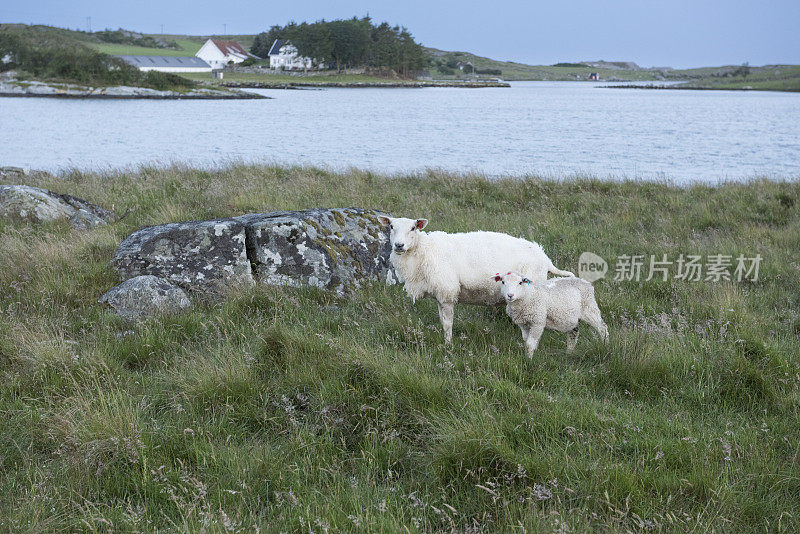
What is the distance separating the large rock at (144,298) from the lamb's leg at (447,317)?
312cm

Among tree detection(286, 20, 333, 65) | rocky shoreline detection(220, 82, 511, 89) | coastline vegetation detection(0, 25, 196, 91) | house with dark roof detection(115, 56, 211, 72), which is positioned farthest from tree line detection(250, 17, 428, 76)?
coastline vegetation detection(0, 25, 196, 91)

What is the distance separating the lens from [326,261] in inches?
307

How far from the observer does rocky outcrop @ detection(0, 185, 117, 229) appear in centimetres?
1049

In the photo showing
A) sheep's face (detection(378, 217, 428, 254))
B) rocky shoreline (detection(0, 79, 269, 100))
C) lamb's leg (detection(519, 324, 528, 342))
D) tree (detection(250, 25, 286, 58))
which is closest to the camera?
lamb's leg (detection(519, 324, 528, 342))

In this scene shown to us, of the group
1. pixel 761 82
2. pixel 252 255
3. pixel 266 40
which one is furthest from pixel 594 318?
pixel 266 40

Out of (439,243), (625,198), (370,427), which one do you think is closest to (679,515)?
(370,427)

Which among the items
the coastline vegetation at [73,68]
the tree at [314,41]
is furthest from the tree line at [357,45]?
the coastline vegetation at [73,68]

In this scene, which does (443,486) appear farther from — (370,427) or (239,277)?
(239,277)

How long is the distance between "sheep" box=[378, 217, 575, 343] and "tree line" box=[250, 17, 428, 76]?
133 meters

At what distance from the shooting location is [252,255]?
26.1ft

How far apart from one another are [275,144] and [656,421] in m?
31.7

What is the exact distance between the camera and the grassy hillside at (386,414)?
10.8 ft

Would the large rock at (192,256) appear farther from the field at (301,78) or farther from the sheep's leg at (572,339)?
the field at (301,78)

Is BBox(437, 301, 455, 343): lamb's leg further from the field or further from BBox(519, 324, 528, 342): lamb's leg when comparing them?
the field
